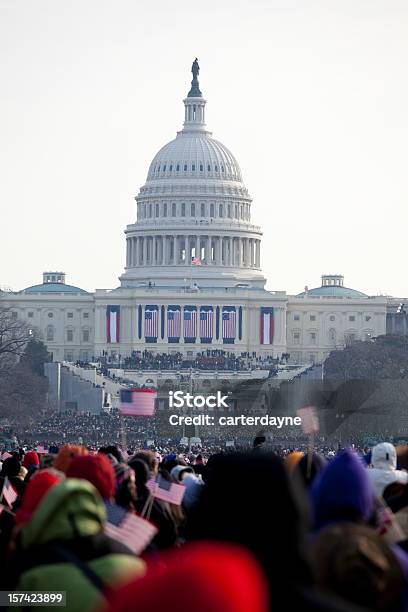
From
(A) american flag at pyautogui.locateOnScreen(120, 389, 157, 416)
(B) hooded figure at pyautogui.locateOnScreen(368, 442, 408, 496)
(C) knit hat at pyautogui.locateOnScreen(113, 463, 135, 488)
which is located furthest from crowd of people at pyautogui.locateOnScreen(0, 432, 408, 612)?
(A) american flag at pyautogui.locateOnScreen(120, 389, 157, 416)

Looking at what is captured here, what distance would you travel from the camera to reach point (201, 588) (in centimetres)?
753

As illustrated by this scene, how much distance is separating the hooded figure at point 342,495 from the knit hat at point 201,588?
236 centimetres

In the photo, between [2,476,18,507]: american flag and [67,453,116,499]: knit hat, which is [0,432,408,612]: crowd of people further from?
[2,476,18,507]: american flag

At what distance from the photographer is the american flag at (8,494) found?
21253 millimetres

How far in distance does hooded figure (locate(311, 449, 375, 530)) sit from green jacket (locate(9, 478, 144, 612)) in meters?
0.90

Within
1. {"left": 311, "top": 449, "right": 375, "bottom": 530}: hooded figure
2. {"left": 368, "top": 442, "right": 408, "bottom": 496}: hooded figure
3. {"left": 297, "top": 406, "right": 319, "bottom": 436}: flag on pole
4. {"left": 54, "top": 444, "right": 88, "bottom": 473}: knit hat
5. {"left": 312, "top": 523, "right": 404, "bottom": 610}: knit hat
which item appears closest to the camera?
{"left": 312, "top": 523, "right": 404, "bottom": 610}: knit hat

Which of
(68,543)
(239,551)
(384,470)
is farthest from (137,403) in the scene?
(239,551)

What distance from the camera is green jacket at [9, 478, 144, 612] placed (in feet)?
31.5

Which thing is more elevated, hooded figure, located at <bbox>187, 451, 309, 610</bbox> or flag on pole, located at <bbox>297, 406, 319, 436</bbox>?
flag on pole, located at <bbox>297, 406, 319, 436</bbox>

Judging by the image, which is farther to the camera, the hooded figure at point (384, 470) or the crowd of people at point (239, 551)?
the hooded figure at point (384, 470)

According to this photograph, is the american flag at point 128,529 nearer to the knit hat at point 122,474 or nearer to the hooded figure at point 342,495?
the hooded figure at point 342,495

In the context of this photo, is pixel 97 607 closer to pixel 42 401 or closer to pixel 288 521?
pixel 288 521

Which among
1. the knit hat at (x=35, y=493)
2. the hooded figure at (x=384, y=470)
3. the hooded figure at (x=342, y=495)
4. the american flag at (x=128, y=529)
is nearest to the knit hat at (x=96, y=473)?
the american flag at (x=128, y=529)

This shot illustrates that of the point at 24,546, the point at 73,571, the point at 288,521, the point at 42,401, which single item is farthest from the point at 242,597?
the point at 42,401
